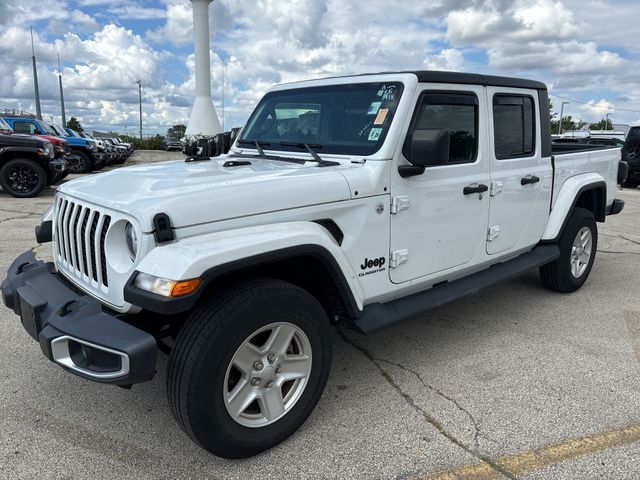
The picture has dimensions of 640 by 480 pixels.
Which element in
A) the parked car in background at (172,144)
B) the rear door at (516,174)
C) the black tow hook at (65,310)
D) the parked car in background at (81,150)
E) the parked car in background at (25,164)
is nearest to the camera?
the black tow hook at (65,310)

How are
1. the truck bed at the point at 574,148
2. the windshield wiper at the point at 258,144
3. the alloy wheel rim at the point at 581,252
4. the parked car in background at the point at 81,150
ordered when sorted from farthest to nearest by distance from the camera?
the parked car in background at the point at 81,150 < the truck bed at the point at 574,148 < the alloy wheel rim at the point at 581,252 < the windshield wiper at the point at 258,144

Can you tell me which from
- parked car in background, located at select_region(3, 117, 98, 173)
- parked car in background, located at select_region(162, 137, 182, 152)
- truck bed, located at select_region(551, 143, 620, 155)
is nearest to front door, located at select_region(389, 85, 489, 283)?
truck bed, located at select_region(551, 143, 620, 155)

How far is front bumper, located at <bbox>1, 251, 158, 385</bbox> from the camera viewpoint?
2199 millimetres

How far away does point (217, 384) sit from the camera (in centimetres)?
236

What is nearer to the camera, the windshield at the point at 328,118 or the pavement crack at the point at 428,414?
the pavement crack at the point at 428,414

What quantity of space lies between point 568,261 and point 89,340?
4331 mm

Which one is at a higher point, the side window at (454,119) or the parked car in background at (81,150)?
the side window at (454,119)

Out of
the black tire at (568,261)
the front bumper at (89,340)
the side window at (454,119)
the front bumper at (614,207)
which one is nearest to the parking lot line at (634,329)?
the black tire at (568,261)

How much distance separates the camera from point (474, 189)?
365 centimetres

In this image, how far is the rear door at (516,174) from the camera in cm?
393

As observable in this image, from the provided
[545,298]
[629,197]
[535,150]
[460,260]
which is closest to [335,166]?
[460,260]

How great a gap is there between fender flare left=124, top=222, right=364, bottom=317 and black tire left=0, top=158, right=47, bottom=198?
1075 centimetres

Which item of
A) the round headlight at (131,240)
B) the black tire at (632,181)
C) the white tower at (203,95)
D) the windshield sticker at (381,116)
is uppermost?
the white tower at (203,95)

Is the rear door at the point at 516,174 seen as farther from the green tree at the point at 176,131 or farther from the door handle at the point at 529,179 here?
the green tree at the point at 176,131
